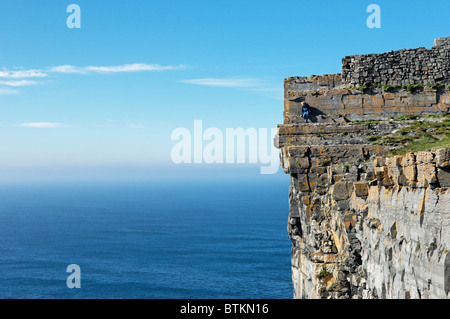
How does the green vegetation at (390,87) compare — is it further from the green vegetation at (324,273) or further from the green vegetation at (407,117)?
the green vegetation at (324,273)

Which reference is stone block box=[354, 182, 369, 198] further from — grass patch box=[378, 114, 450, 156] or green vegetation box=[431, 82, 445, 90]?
green vegetation box=[431, 82, 445, 90]

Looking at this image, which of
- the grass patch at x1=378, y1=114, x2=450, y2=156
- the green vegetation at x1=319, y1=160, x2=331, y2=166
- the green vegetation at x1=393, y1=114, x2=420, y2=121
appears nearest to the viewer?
the grass patch at x1=378, y1=114, x2=450, y2=156

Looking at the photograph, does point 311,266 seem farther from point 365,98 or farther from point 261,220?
point 261,220

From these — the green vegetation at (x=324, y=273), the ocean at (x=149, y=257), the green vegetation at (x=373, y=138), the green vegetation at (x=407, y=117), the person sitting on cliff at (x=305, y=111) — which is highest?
the person sitting on cliff at (x=305, y=111)

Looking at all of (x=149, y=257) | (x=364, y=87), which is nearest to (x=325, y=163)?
(x=364, y=87)

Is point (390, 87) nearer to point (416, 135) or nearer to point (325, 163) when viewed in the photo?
point (416, 135)

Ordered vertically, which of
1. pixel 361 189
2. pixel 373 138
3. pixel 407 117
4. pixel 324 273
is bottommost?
pixel 324 273

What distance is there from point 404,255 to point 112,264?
8893cm

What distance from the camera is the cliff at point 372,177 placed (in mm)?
9156

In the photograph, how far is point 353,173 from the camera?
15.2m

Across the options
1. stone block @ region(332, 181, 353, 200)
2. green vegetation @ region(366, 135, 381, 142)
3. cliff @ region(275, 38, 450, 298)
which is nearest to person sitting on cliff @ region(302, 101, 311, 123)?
cliff @ region(275, 38, 450, 298)

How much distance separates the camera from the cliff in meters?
9.16

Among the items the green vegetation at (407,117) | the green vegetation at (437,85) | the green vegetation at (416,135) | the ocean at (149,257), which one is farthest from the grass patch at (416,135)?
the ocean at (149,257)

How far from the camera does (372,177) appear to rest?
13.1m
